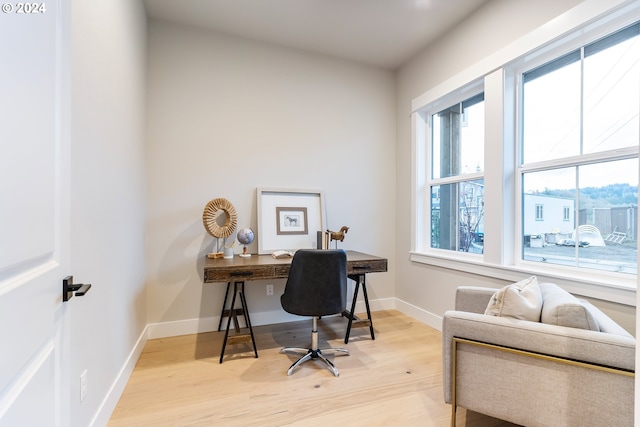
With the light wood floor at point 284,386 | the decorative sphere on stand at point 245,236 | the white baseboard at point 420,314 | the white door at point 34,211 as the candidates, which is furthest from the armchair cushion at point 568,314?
the decorative sphere on stand at point 245,236

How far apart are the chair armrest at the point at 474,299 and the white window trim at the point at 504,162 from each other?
458 mm

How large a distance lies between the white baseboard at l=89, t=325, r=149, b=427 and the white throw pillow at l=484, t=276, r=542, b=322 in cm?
212

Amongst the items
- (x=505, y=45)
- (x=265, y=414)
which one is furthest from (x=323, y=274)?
(x=505, y=45)

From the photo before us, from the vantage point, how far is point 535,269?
2180mm

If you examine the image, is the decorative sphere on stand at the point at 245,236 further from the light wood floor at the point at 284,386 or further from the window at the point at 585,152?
the window at the point at 585,152

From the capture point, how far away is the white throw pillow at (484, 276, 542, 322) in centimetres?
145

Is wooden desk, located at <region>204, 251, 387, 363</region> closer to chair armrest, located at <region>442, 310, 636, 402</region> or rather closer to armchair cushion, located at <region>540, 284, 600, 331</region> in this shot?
Result: chair armrest, located at <region>442, 310, 636, 402</region>

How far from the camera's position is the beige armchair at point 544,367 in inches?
46.5

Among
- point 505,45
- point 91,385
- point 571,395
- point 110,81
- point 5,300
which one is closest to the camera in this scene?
point 5,300

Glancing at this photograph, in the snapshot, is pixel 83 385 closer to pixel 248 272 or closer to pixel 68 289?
pixel 68 289

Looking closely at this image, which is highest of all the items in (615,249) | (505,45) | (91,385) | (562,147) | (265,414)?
(505,45)

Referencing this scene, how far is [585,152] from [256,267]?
246cm

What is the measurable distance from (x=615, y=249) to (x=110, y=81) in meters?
3.20

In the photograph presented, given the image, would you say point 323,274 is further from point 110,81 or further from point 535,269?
point 110,81
